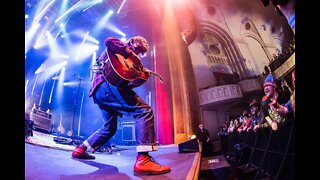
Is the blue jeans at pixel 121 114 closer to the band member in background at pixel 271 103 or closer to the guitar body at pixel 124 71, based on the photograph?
the guitar body at pixel 124 71

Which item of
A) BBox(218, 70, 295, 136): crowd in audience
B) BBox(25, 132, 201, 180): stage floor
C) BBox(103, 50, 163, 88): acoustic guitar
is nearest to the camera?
BBox(25, 132, 201, 180): stage floor

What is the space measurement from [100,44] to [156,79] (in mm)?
631

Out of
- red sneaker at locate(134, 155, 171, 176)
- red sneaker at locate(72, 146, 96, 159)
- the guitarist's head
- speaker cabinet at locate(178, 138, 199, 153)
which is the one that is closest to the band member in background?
speaker cabinet at locate(178, 138, 199, 153)

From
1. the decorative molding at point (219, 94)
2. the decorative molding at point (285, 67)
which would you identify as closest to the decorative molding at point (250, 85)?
the decorative molding at point (219, 94)

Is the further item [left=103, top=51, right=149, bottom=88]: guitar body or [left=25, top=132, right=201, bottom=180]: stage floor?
[left=103, top=51, right=149, bottom=88]: guitar body

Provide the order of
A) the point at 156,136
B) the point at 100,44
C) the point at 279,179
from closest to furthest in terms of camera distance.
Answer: the point at 279,179
the point at 156,136
the point at 100,44

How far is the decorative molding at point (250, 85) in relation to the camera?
2.34m

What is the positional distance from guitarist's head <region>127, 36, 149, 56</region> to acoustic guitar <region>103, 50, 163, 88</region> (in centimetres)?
7

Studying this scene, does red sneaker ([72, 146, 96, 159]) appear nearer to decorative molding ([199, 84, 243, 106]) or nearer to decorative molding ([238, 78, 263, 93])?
decorative molding ([199, 84, 243, 106])

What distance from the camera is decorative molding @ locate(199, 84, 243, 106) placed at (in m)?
2.38

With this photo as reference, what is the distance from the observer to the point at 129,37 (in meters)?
2.41

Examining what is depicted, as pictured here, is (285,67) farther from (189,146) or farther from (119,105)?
(119,105)
